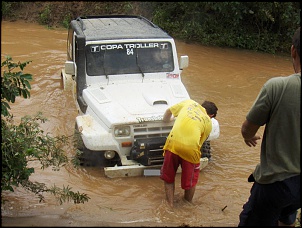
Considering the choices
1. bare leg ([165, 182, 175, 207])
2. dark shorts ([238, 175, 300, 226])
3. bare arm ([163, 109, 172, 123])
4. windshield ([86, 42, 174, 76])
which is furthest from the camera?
windshield ([86, 42, 174, 76])

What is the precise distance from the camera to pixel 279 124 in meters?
3.07

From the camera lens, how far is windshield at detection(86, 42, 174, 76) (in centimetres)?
687

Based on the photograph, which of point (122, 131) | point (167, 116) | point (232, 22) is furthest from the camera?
point (232, 22)

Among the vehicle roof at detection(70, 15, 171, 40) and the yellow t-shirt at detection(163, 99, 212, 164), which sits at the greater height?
the vehicle roof at detection(70, 15, 171, 40)

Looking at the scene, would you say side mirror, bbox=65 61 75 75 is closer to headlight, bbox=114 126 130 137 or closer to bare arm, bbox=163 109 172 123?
headlight, bbox=114 126 130 137

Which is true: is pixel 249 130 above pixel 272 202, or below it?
above

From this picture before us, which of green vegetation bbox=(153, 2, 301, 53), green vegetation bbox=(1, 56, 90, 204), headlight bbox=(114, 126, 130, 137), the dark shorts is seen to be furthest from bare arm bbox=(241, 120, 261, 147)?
green vegetation bbox=(153, 2, 301, 53)

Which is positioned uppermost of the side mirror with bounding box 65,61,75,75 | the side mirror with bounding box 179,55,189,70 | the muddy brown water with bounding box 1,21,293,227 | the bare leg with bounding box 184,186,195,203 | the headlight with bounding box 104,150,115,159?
the side mirror with bounding box 179,55,189,70

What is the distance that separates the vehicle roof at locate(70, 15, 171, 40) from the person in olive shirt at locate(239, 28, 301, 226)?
13.1ft

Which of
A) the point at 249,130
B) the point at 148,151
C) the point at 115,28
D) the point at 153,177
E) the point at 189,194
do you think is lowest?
the point at 153,177

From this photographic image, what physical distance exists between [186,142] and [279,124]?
7.06ft

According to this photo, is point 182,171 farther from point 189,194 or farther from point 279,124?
point 279,124

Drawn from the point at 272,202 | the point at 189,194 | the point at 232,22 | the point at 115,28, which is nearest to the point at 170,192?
the point at 189,194

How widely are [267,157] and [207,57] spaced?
10447mm
